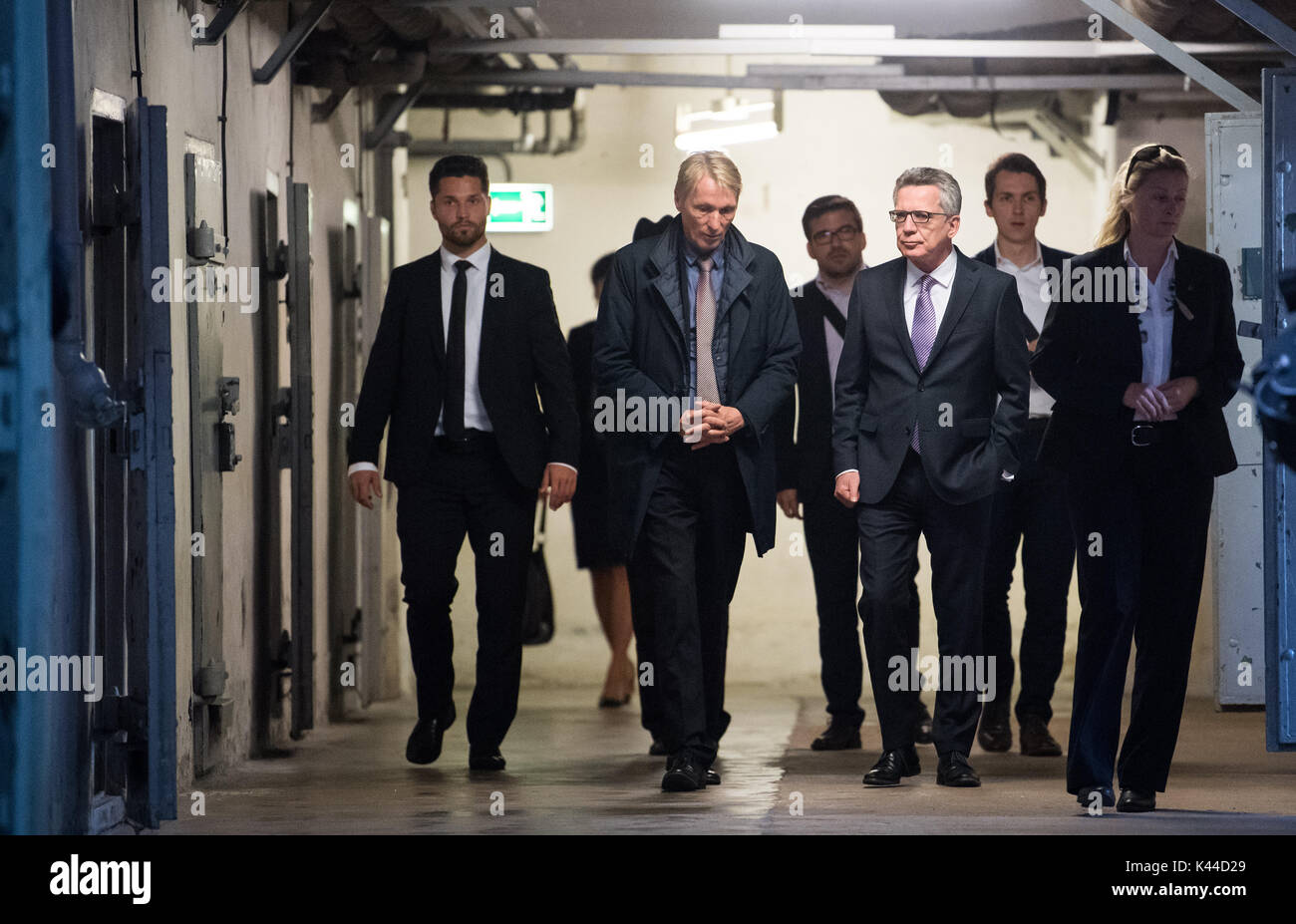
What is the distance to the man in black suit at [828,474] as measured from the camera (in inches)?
318

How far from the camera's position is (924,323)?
671cm

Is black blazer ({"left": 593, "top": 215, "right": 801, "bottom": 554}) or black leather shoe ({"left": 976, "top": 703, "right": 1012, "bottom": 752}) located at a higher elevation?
black blazer ({"left": 593, "top": 215, "right": 801, "bottom": 554})

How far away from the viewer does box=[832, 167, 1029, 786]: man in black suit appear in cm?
661

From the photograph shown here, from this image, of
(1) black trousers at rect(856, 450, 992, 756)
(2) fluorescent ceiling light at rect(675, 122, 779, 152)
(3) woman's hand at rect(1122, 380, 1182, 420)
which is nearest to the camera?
(3) woman's hand at rect(1122, 380, 1182, 420)

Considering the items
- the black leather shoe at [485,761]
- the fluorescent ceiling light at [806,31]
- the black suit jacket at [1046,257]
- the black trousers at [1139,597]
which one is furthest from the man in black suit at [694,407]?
the fluorescent ceiling light at [806,31]

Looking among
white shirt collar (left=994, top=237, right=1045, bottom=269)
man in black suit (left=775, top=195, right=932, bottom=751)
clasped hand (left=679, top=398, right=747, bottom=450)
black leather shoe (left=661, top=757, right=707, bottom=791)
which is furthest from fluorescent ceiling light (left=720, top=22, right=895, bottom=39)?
black leather shoe (left=661, top=757, right=707, bottom=791)

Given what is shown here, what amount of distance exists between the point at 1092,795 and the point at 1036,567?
2044mm

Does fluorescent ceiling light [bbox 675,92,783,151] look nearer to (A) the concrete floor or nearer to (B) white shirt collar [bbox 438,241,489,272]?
(A) the concrete floor

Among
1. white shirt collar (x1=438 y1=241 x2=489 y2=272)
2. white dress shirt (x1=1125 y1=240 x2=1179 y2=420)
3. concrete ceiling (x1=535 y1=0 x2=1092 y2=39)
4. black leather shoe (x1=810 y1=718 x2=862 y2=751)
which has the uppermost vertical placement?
concrete ceiling (x1=535 y1=0 x2=1092 y2=39)

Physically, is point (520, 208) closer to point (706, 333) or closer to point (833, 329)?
point (833, 329)

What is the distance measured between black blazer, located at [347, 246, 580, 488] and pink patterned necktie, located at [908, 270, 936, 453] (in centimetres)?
136

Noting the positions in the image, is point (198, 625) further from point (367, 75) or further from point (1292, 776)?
point (1292, 776)
